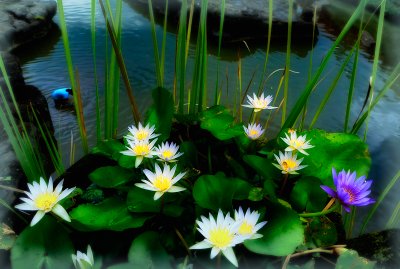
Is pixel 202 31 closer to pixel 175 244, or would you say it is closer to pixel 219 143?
pixel 219 143

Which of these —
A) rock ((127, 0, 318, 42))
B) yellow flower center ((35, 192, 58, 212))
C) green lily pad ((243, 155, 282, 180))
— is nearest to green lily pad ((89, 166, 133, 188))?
yellow flower center ((35, 192, 58, 212))

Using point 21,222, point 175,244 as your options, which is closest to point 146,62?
point 21,222

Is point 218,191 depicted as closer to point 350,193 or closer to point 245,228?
point 245,228

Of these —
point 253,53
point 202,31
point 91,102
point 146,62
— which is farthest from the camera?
point 253,53

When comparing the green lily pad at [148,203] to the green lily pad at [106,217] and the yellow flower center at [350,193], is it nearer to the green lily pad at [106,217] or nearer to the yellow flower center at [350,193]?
the green lily pad at [106,217]

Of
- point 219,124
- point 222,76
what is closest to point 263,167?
point 219,124

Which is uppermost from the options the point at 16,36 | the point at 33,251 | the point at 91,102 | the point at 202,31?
the point at 202,31
